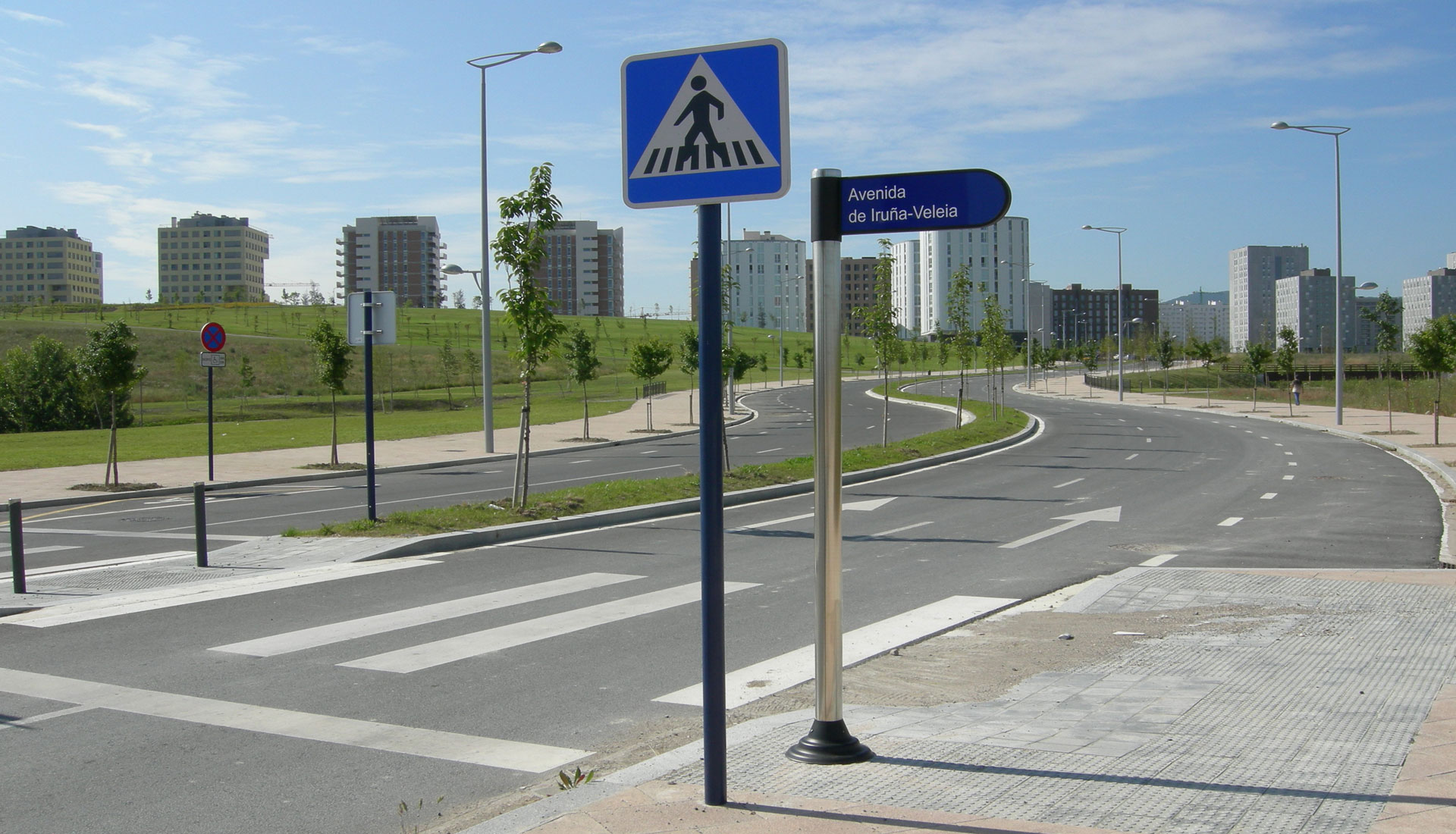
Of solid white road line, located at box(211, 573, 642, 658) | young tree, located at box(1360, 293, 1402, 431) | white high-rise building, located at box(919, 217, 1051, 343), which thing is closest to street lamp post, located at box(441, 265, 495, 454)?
solid white road line, located at box(211, 573, 642, 658)

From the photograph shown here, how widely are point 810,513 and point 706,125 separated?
1185cm

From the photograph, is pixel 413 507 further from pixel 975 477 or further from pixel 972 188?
pixel 972 188

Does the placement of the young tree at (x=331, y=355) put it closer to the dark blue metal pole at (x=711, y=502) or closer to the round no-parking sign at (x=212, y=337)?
the round no-parking sign at (x=212, y=337)

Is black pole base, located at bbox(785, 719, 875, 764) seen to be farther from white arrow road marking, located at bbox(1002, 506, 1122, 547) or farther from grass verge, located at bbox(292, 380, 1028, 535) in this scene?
white arrow road marking, located at bbox(1002, 506, 1122, 547)

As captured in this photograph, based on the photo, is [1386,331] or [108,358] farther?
[1386,331]

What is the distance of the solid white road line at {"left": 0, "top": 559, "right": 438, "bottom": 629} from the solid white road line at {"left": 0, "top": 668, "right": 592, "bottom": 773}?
1.94m

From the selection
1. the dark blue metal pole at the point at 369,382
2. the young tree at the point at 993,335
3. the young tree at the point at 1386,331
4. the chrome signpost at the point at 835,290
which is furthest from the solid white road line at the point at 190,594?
the young tree at the point at 1386,331

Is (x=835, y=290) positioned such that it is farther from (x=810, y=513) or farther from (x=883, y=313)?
(x=883, y=313)

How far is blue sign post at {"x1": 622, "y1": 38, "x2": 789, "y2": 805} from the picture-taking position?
428cm

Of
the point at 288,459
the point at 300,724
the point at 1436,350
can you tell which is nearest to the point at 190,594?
the point at 300,724

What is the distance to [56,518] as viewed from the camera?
17.1 metres

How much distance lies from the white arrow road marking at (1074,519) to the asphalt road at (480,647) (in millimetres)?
71

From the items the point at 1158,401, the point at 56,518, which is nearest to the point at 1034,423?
the point at 1158,401

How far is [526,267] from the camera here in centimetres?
1541
